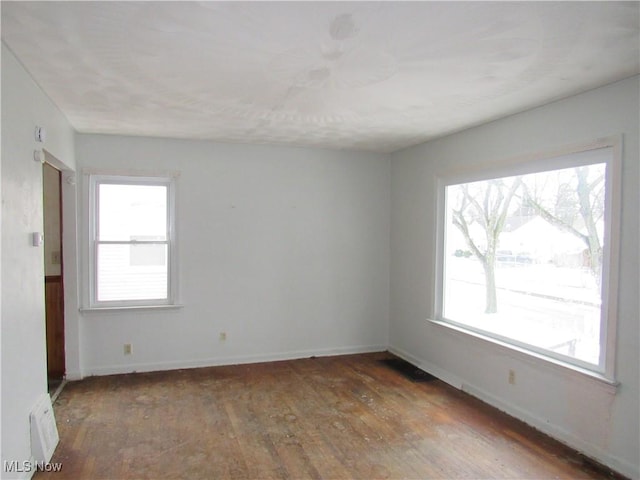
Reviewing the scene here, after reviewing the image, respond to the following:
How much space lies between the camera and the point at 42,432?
→ 2.63m

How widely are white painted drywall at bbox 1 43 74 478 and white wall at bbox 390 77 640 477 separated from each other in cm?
350

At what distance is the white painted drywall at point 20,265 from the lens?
216cm

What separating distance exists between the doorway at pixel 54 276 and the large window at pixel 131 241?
30 centimetres

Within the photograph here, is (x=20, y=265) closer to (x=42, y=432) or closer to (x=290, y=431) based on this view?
(x=42, y=432)

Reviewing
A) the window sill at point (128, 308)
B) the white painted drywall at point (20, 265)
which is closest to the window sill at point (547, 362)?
the window sill at point (128, 308)

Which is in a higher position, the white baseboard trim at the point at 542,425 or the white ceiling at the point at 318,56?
the white ceiling at the point at 318,56

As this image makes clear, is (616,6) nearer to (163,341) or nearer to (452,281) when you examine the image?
(452,281)

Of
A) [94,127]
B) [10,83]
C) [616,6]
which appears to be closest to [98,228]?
[94,127]

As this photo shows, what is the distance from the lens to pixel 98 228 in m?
4.39

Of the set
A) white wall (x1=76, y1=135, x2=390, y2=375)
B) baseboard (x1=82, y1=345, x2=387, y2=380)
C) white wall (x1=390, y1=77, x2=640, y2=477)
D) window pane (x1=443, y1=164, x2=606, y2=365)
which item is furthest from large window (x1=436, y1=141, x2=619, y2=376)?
baseboard (x1=82, y1=345, x2=387, y2=380)

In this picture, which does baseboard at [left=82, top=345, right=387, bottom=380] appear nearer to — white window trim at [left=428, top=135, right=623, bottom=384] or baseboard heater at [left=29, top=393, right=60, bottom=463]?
baseboard heater at [left=29, top=393, right=60, bottom=463]

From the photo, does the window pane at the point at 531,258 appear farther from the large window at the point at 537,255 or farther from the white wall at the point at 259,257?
the white wall at the point at 259,257

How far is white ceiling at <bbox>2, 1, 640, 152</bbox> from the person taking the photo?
186 centimetres

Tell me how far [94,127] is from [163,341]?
234 centimetres
